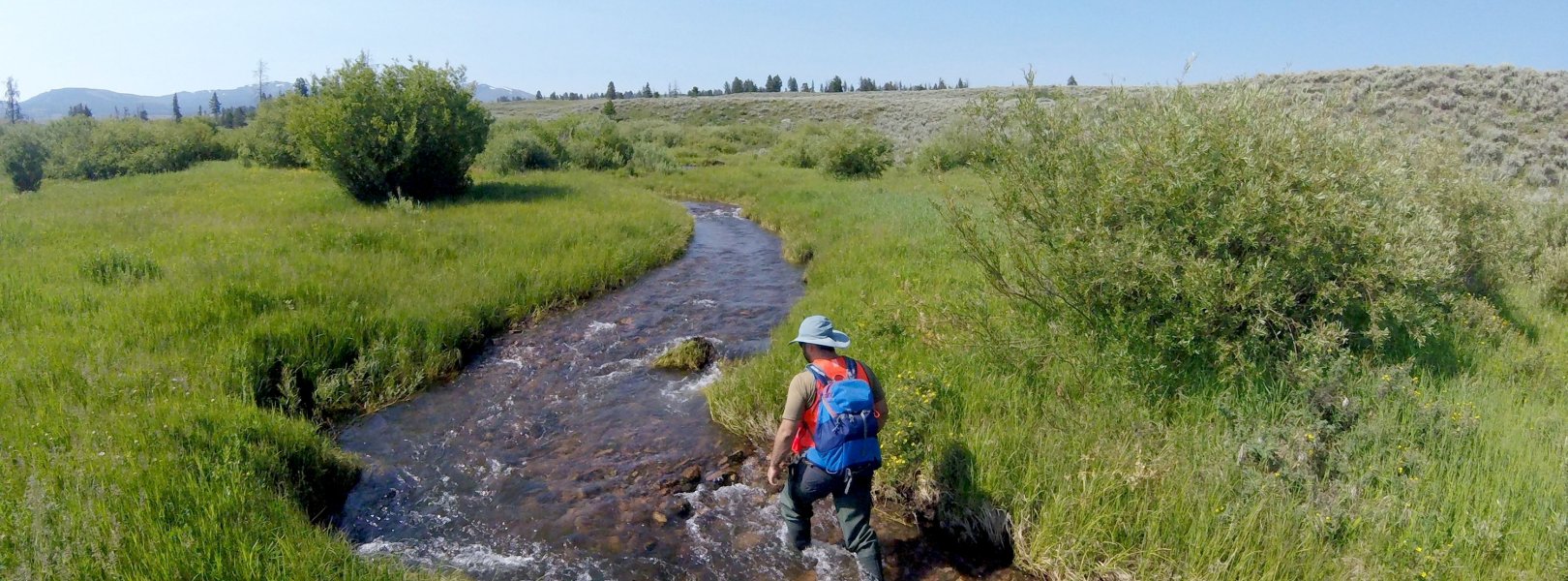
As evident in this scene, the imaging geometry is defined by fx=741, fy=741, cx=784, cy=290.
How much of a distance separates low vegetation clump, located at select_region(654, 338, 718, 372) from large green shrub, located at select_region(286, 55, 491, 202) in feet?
36.0

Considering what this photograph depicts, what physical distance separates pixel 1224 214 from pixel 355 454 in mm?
8209

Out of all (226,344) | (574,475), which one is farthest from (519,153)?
(574,475)

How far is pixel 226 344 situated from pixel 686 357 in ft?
16.9

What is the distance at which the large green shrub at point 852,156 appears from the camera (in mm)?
31938

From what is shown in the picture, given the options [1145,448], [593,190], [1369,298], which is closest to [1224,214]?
[1369,298]

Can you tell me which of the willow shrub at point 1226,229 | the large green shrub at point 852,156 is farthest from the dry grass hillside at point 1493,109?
the large green shrub at point 852,156

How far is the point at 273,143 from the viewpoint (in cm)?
2970

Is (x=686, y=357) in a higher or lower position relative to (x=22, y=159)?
lower

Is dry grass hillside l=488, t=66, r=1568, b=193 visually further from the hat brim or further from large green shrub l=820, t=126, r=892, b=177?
large green shrub l=820, t=126, r=892, b=177

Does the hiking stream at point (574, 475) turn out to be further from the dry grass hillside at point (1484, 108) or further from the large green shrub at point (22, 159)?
the large green shrub at point (22, 159)

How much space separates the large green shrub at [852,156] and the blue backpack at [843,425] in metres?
27.1

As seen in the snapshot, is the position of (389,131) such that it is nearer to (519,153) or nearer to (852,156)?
(519,153)

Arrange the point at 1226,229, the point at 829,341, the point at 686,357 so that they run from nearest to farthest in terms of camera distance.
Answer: the point at 829,341 < the point at 1226,229 < the point at 686,357

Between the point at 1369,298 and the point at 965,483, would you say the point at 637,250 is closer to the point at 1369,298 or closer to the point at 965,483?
the point at 965,483
